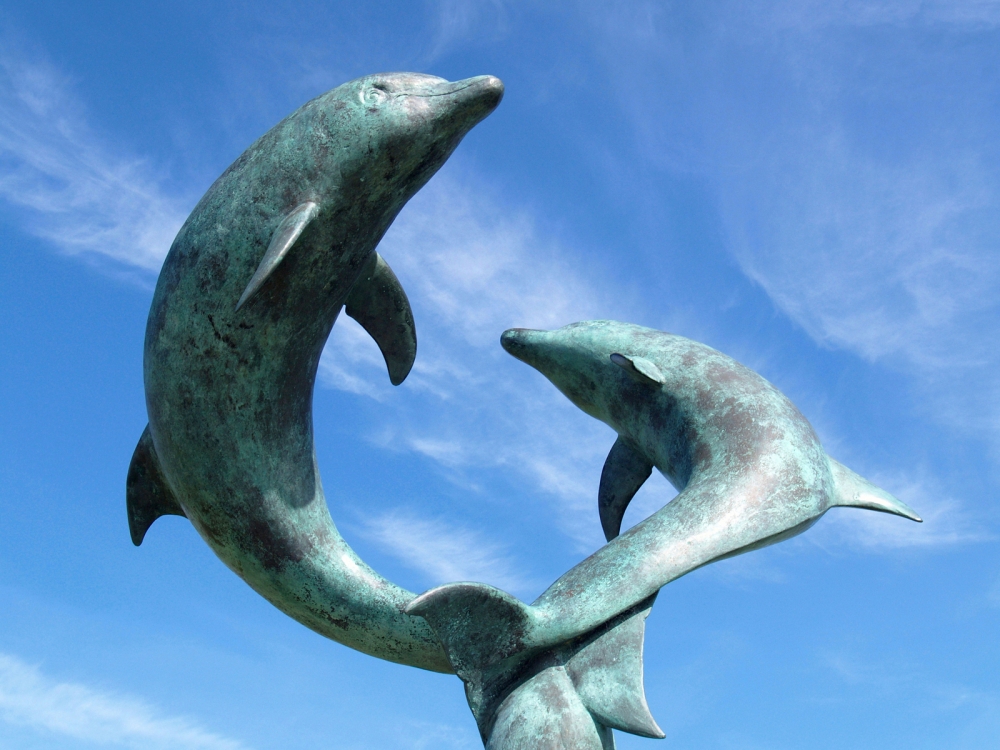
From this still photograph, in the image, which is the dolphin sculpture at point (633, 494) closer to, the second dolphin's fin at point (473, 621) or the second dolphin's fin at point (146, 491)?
the second dolphin's fin at point (473, 621)

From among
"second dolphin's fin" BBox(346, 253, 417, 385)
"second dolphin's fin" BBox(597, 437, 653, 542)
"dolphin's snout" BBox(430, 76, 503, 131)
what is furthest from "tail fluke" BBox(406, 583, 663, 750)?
"dolphin's snout" BBox(430, 76, 503, 131)

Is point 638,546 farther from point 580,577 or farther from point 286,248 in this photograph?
point 286,248

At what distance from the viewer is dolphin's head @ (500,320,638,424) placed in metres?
9.09

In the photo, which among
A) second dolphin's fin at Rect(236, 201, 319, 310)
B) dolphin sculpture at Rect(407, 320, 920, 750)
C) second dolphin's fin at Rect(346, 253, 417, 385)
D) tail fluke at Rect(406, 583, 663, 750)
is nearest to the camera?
tail fluke at Rect(406, 583, 663, 750)

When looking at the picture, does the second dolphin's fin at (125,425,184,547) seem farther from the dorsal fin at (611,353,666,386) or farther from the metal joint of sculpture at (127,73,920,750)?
the dorsal fin at (611,353,666,386)

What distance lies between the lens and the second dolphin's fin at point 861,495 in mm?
8273

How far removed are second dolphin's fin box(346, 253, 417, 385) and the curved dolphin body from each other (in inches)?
42.7

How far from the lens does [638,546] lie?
6992 mm

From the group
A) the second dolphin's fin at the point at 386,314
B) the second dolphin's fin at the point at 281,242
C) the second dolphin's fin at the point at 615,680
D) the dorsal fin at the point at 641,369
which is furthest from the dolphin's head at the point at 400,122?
the second dolphin's fin at the point at 615,680

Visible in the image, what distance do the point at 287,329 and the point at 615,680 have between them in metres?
3.51

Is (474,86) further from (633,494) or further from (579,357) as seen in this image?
(633,494)

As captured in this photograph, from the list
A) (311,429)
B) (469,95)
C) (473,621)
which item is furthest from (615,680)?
(469,95)

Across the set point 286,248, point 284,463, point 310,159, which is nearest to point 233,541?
point 284,463

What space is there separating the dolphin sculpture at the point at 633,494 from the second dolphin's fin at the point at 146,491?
3.35 m
